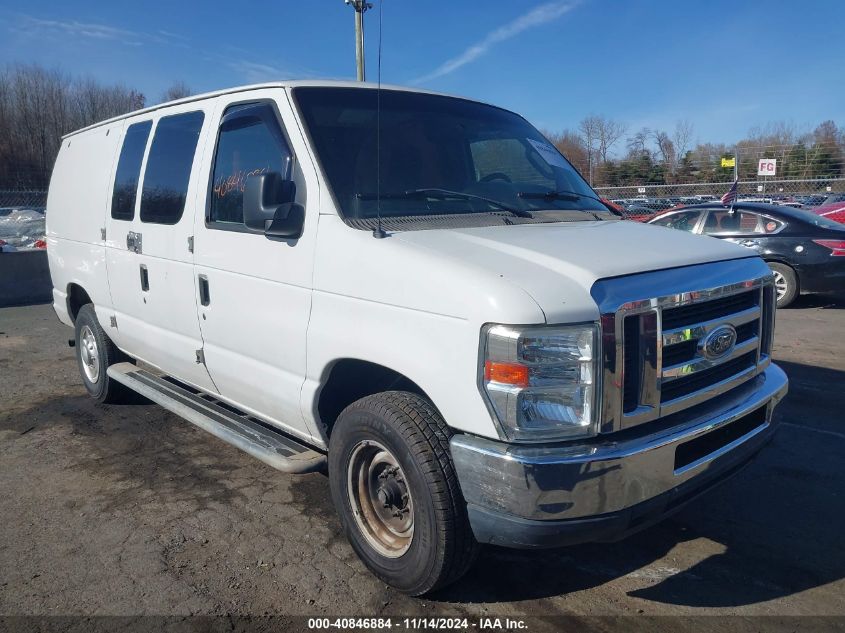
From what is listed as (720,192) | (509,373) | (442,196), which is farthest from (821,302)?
(720,192)

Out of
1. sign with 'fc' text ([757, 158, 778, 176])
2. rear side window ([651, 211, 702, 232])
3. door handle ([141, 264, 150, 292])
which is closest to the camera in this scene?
door handle ([141, 264, 150, 292])

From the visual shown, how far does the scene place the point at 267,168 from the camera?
3.73m

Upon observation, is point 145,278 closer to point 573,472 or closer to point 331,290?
point 331,290

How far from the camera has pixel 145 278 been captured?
15.4 ft

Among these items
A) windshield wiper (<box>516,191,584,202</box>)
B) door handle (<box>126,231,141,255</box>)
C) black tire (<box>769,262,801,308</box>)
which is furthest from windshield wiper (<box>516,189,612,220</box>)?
black tire (<box>769,262,801,308</box>)

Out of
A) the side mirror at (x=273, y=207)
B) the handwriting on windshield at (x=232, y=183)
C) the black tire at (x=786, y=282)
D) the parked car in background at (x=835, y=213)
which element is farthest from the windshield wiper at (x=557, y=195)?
the parked car in background at (x=835, y=213)

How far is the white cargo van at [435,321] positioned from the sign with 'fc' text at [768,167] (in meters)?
22.1

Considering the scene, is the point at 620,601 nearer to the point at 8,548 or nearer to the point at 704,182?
the point at 8,548

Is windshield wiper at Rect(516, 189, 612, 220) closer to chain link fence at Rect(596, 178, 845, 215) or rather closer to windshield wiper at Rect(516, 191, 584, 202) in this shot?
windshield wiper at Rect(516, 191, 584, 202)

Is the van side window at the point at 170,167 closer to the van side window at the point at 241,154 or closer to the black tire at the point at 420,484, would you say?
the van side window at the point at 241,154

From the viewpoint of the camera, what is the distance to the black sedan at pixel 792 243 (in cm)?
1016

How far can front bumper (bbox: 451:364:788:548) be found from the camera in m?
2.54

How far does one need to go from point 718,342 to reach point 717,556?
4.00 feet

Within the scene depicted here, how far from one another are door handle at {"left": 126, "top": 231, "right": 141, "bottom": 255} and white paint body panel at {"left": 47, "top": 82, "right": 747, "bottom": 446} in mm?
65
